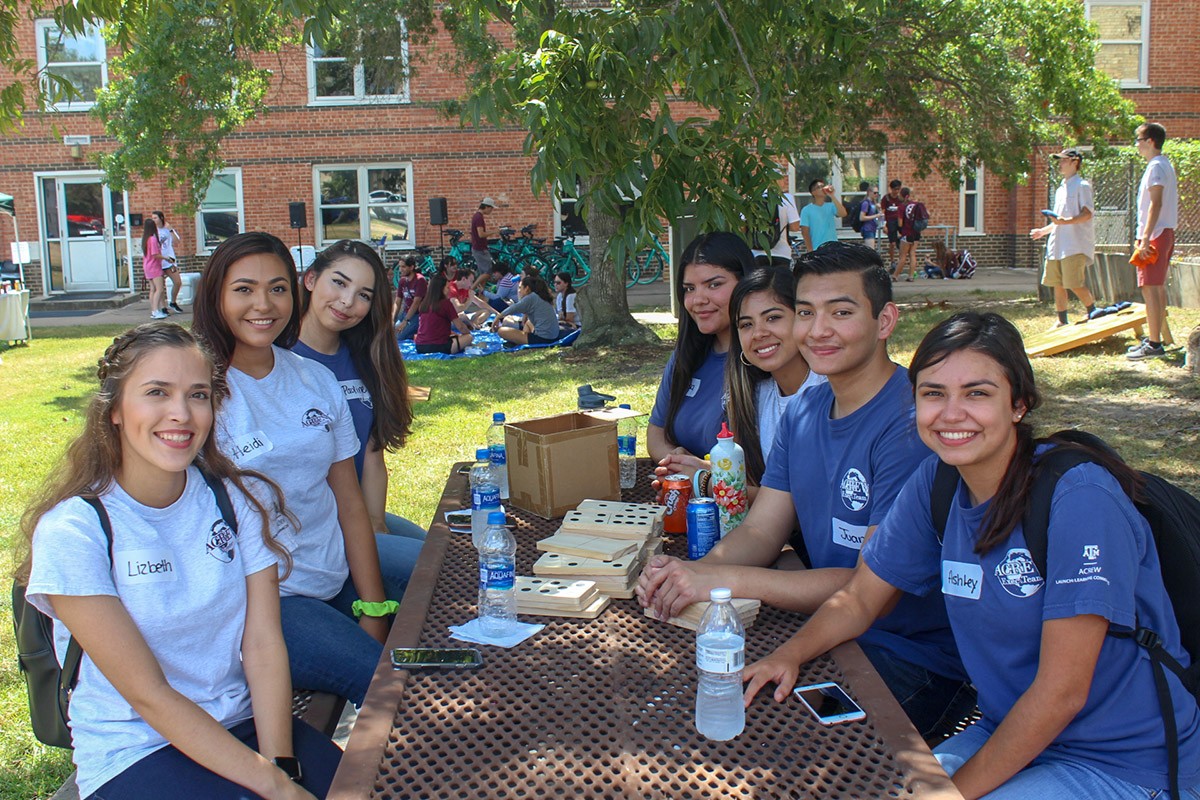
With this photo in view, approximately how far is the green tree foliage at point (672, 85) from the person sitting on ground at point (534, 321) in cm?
72

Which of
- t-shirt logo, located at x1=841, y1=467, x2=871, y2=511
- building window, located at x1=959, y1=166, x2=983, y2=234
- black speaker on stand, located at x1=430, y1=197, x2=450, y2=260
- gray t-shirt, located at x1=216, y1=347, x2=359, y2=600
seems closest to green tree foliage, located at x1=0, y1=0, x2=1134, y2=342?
gray t-shirt, located at x1=216, y1=347, x2=359, y2=600

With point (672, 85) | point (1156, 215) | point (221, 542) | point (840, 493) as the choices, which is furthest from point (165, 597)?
point (1156, 215)

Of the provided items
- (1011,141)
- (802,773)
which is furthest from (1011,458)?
(1011,141)

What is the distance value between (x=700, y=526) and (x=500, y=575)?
2.37 ft

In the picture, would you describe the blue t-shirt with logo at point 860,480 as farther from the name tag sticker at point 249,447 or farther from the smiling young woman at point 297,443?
the name tag sticker at point 249,447

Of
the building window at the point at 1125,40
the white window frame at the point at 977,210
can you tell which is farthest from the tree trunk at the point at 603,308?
the building window at the point at 1125,40

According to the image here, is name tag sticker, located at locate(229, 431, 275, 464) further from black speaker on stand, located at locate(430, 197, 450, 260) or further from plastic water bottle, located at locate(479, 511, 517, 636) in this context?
black speaker on stand, located at locate(430, 197, 450, 260)

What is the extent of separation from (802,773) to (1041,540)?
2.40 ft

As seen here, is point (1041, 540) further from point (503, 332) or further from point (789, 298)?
point (503, 332)

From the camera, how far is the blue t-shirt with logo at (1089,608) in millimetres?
2123

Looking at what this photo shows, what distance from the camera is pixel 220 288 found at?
11.1ft

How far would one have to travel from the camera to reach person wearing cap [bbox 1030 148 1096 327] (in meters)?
11.3

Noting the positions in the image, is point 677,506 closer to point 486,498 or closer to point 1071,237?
point 486,498

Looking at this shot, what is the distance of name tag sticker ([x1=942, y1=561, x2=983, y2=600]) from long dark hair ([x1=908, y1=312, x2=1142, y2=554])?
63 millimetres
